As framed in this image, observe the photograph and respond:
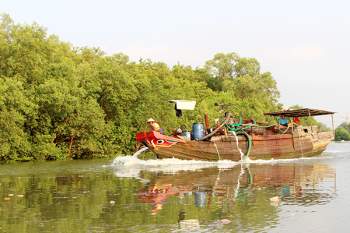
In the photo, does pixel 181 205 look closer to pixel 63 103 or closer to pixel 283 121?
pixel 283 121

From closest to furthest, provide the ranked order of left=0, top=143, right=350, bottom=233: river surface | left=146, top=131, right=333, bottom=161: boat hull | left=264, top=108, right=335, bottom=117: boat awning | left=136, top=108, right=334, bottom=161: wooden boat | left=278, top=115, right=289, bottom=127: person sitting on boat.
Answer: left=0, top=143, right=350, bottom=233: river surface < left=136, top=108, right=334, bottom=161: wooden boat < left=146, top=131, right=333, bottom=161: boat hull < left=264, top=108, right=335, bottom=117: boat awning < left=278, top=115, right=289, bottom=127: person sitting on boat

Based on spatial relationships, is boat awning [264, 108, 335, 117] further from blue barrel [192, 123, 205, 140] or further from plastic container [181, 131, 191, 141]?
plastic container [181, 131, 191, 141]

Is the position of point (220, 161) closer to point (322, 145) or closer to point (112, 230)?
point (322, 145)

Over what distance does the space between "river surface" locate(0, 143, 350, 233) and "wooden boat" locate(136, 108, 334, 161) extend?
10835 millimetres

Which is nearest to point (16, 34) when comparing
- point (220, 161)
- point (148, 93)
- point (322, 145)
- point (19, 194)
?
point (148, 93)

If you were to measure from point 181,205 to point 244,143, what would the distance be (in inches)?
798

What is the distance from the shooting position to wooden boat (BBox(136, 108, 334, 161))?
3164 centimetres

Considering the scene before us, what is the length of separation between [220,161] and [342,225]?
21.8 meters

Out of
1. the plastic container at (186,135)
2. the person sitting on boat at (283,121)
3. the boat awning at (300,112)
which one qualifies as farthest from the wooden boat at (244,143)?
the plastic container at (186,135)

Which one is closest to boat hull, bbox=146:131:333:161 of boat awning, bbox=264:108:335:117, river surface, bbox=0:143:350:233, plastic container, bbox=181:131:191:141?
plastic container, bbox=181:131:191:141

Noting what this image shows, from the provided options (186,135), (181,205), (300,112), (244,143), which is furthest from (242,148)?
(181,205)

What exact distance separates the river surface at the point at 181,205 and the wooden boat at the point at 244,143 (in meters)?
10.8

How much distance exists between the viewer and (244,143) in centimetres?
3309

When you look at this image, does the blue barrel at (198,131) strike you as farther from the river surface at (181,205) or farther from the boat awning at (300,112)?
the river surface at (181,205)
